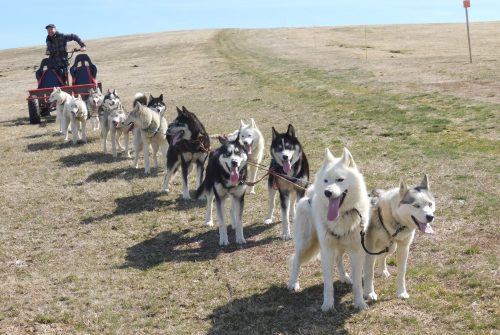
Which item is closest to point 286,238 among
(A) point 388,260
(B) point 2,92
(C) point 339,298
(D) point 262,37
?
(A) point 388,260

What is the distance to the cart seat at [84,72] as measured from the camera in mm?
19188

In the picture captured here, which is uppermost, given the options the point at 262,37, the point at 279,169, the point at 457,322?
the point at 262,37

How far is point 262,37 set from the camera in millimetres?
60125

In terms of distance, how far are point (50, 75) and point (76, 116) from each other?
5229 millimetres

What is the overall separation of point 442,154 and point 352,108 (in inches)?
275

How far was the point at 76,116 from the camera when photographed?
592 inches

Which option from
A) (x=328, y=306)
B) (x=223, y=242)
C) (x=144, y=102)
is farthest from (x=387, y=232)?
(x=144, y=102)

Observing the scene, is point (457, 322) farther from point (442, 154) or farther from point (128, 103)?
point (128, 103)

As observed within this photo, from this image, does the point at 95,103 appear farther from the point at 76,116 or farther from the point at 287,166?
the point at 287,166

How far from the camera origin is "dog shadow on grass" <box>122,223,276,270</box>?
7234mm

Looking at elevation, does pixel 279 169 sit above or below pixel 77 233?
above

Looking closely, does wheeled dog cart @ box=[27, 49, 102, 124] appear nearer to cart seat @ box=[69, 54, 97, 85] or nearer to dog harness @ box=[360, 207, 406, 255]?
cart seat @ box=[69, 54, 97, 85]

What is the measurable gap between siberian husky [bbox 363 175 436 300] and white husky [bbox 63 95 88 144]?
11.2m

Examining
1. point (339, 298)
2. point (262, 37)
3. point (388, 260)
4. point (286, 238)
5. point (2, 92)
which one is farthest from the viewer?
point (262, 37)
